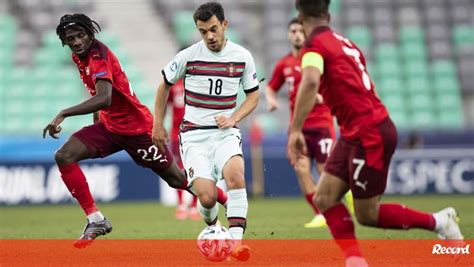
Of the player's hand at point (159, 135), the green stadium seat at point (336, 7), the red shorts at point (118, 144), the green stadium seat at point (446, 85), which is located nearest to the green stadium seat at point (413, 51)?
the green stadium seat at point (446, 85)

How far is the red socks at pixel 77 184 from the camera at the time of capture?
30.6ft

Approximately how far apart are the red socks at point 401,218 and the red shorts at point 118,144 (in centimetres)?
334

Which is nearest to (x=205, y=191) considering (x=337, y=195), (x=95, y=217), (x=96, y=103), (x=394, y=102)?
(x=96, y=103)

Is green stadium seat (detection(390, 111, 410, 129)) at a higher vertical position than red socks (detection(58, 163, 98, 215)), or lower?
lower

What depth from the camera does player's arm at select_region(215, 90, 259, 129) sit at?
8.38 m

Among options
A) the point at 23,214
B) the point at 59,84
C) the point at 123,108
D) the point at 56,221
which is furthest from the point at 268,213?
the point at 59,84

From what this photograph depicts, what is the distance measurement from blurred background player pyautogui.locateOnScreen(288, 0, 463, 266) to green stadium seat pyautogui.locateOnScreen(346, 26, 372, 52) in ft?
56.7

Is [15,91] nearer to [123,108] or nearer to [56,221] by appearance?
[56,221]

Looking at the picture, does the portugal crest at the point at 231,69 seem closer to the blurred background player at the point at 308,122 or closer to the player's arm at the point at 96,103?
the player's arm at the point at 96,103

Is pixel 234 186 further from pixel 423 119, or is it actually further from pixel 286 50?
pixel 286 50

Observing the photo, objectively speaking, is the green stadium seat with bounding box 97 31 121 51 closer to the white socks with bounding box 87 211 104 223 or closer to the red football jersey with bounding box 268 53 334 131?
the red football jersey with bounding box 268 53 334 131

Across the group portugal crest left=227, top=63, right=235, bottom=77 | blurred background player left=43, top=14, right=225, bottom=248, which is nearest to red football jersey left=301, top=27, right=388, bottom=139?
portugal crest left=227, top=63, right=235, bottom=77

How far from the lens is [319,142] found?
12266 millimetres

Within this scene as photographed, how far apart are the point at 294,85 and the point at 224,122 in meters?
4.30
